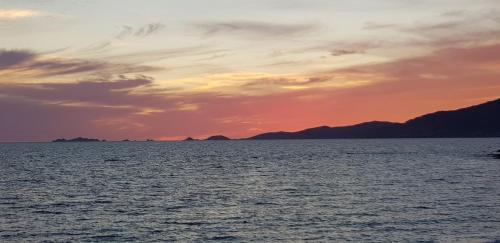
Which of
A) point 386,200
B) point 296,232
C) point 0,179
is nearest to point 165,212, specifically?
point 296,232

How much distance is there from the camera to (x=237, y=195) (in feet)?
246

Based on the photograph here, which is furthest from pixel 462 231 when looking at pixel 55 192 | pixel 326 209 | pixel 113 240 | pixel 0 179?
pixel 0 179

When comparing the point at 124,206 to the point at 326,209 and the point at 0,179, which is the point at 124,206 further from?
the point at 0,179

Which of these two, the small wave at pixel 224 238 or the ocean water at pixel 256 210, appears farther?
the ocean water at pixel 256 210

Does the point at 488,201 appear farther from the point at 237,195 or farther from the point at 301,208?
the point at 237,195

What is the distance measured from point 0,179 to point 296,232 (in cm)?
7123

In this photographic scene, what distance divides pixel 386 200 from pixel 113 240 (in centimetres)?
3375

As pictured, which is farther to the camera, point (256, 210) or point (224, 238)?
point (256, 210)

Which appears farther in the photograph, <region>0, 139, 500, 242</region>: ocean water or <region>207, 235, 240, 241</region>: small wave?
<region>0, 139, 500, 242</region>: ocean water

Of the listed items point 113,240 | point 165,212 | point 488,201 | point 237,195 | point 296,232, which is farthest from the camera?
point 237,195

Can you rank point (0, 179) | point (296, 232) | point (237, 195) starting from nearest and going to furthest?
point (296, 232) → point (237, 195) → point (0, 179)

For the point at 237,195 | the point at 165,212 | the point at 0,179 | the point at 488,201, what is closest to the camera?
the point at 165,212

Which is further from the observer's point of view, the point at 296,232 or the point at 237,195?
the point at 237,195

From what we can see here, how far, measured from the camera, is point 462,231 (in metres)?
45.8
